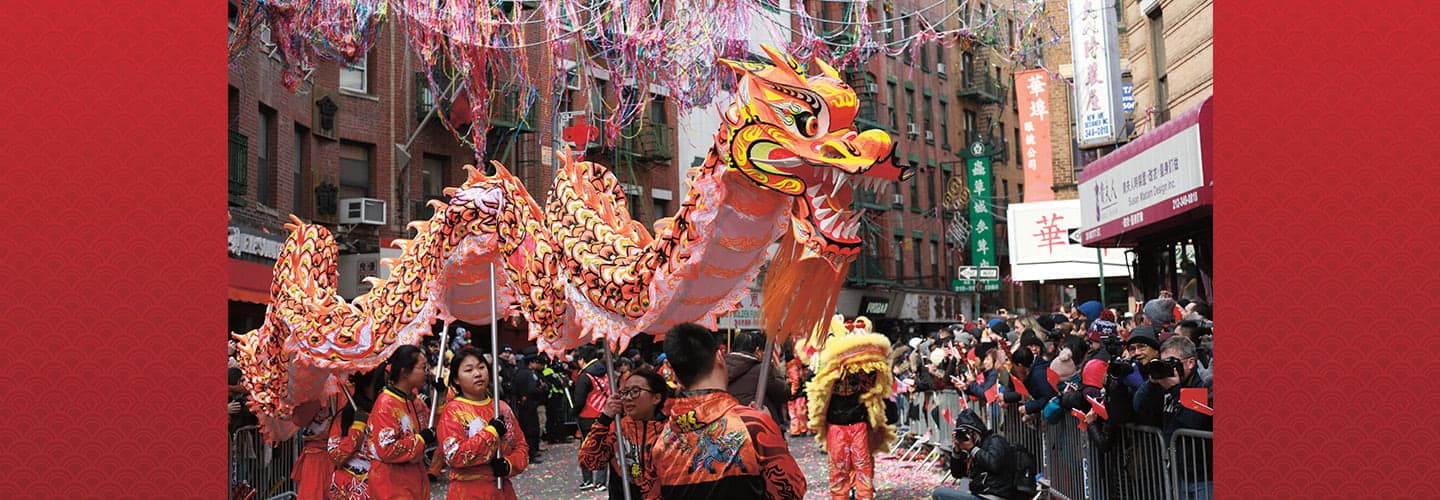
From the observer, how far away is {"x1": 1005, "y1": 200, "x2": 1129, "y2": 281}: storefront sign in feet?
89.7

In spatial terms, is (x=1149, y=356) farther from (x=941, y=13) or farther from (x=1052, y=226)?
(x=941, y=13)

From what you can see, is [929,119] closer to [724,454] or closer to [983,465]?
[983,465]

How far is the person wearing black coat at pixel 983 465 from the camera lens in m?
8.42

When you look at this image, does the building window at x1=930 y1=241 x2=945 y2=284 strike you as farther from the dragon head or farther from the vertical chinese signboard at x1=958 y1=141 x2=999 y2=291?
the dragon head

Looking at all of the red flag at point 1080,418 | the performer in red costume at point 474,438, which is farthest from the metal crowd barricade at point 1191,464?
the performer in red costume at point 474,438

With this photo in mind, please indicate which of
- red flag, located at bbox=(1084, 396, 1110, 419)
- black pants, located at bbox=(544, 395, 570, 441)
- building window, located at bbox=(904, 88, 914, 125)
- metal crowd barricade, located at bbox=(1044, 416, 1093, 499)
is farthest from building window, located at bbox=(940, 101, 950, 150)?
red flag, located at bbox=(1084, 396, 1110, 419)

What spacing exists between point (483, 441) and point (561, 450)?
1151cm

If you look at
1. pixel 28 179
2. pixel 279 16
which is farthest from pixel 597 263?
pixel 279 16

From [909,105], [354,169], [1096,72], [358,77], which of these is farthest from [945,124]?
[1096,72]

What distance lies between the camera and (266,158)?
18.4 meters

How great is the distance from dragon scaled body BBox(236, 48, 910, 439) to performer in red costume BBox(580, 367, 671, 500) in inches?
16.2

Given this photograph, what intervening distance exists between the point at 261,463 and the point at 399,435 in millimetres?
3628

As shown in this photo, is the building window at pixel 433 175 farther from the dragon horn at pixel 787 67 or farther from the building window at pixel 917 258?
the building window at pixel 917 258

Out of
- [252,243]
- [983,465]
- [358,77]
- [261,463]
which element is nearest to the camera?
[983,465]
